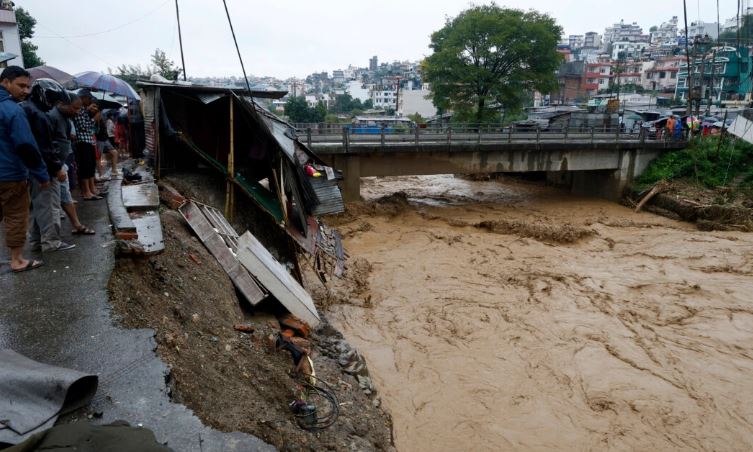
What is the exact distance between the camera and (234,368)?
3.94 m

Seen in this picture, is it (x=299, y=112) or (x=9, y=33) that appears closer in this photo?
(x=9, y=33)

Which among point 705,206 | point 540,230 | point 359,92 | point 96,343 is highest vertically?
point 359,92

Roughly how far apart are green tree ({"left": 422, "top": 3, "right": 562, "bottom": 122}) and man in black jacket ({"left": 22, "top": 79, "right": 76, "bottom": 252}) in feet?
82.3

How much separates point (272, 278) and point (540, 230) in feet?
37.9

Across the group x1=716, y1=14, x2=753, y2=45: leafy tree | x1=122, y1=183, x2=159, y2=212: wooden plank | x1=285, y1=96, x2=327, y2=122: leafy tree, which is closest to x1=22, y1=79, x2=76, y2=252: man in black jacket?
x1=122, y1=183, x2=159, y2=212: wooden plank

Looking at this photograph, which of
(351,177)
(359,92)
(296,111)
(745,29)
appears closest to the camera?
(351,177)

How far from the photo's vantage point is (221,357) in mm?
3973

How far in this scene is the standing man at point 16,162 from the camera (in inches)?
159

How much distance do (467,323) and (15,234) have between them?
7.43 meters

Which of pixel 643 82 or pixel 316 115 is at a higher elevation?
pixel 643 82

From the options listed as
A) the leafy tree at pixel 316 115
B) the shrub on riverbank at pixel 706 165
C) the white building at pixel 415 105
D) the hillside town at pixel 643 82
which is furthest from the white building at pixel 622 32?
the shrub on riverbank at pixel 706 165

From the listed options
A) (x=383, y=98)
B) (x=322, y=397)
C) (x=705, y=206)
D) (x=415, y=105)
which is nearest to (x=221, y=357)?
(x=322, y=397)

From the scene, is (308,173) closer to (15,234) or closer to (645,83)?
(15,234)

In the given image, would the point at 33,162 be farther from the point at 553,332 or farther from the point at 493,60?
the point at 493,60
